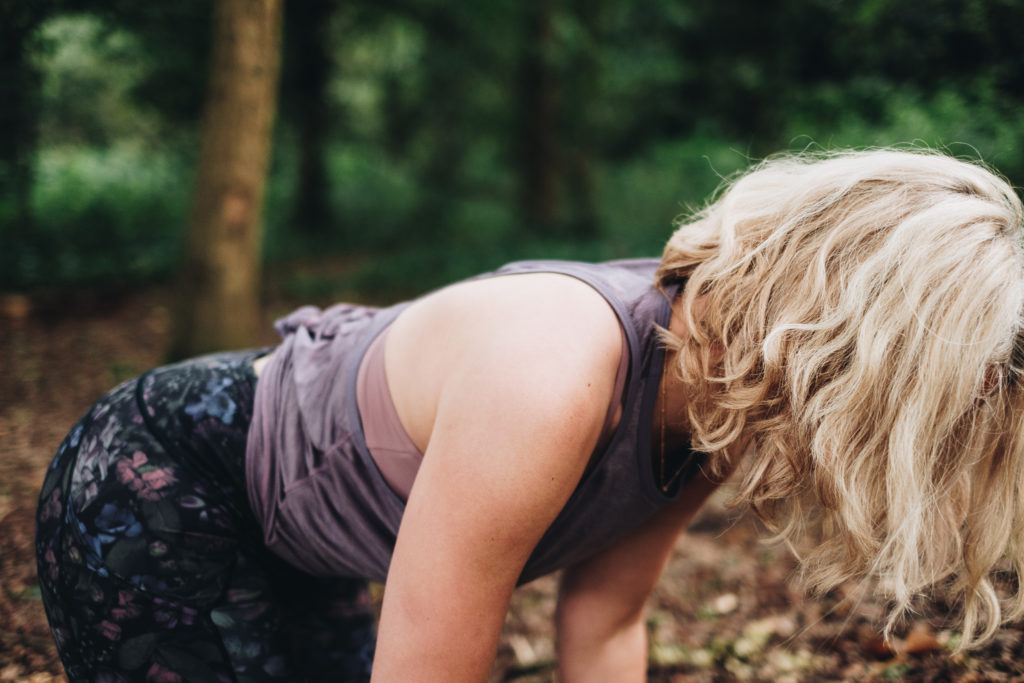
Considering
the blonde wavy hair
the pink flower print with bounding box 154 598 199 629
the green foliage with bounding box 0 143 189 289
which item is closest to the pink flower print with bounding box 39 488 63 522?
the pink flower print with bounding box 154 598 199 629

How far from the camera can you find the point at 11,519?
300 centimetres

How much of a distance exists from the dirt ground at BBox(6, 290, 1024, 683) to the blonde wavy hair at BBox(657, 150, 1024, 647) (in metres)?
0.26

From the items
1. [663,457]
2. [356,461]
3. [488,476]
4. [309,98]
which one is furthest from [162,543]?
[309,98]

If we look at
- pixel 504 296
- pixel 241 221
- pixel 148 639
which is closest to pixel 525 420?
pixel 504 296

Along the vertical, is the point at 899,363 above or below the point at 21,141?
below

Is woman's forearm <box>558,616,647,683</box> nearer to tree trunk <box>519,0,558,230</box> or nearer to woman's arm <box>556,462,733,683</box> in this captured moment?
woman's arm <box>556,462,733,683</box>

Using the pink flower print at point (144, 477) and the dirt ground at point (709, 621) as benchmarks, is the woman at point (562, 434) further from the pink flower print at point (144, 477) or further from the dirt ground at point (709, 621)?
the dirt ground at point (709, 621)

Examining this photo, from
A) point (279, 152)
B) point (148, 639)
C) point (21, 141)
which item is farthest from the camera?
point (279, 152)

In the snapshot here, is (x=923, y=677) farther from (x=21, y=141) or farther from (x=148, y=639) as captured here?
(x=21, y=141)

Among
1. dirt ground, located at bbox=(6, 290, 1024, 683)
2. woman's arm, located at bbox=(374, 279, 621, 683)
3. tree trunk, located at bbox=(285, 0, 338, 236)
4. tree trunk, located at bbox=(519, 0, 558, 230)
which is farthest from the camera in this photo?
tree trunk, located at bbox=(519, 0, 558, 230)

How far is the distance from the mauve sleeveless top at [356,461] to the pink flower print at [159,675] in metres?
0.30

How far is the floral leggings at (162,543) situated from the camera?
1453 mm

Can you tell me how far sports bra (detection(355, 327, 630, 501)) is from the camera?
1.38m

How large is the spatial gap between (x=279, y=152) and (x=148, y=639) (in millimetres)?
12967
